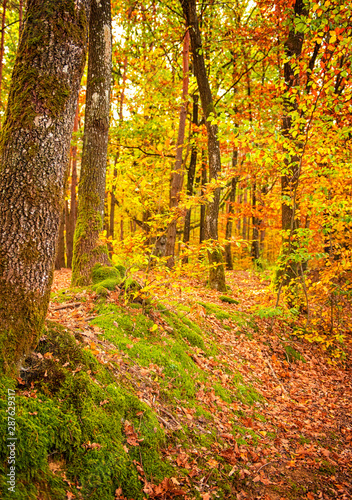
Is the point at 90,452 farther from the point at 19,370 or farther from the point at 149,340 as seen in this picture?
the point at 149,340

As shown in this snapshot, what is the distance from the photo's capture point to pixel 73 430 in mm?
2355

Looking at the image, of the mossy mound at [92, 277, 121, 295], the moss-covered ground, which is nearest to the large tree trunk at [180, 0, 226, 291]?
the moss-covered ground

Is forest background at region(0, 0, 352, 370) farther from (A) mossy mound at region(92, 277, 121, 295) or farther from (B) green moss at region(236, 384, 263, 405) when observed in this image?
(B) green moss at region(236, 384, 263, 405)

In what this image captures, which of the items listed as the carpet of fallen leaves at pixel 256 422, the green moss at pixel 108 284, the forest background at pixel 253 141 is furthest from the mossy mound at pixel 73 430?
the green moss at pixel 108 284

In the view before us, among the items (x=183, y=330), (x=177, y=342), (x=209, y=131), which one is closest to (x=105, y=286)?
(x=177, y=342)

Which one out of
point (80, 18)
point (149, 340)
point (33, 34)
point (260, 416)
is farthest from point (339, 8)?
point (260, 416)

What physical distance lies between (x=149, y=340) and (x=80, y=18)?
414cm

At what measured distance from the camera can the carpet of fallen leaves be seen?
3.18m

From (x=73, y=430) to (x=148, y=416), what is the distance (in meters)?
1.03

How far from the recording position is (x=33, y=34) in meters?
2.42

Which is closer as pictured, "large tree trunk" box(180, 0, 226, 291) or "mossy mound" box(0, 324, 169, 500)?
"mossy mound" box(0, 324, 169, 500)

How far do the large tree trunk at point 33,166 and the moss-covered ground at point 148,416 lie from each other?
478 mm

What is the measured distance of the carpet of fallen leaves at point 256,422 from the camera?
10.4 feet

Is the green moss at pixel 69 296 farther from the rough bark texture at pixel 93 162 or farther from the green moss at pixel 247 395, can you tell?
the green moss at pixel 247 395
